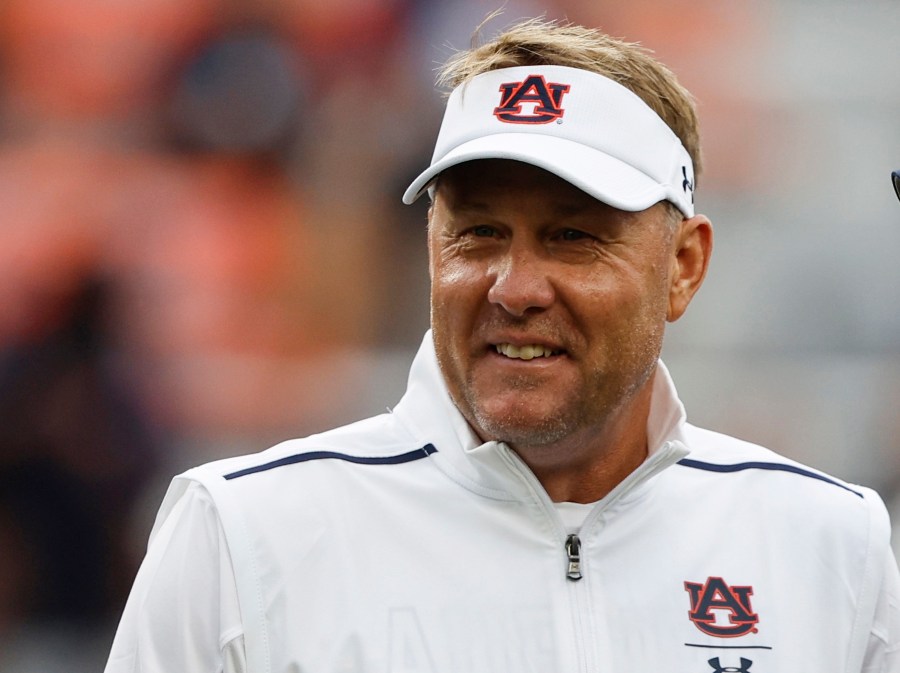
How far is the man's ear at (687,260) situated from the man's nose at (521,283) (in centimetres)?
28

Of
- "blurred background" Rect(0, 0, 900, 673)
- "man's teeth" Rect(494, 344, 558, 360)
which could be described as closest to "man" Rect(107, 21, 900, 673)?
"man's teeth" Rect(494, 344, 558, 360)

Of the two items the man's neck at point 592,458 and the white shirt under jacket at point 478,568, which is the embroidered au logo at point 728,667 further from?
the man's neck at point 592,458

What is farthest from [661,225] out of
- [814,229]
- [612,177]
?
[814,229]

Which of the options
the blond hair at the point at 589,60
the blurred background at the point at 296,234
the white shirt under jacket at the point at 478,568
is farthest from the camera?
the blurred background at the point at 296,234

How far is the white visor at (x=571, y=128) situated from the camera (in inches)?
67.4

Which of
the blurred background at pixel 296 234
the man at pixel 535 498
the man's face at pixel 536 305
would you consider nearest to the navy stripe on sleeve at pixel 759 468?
the man at pixel 535 498

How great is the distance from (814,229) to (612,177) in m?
2.66

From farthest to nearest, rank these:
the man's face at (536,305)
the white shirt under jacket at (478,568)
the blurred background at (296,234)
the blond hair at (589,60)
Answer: the blurred background at (296,234)
the blond hair at (589,60)
the man's face at (536,305)
the white shirt under jacket at (478,568)

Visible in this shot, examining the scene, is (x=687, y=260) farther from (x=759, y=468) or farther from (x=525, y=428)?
(x=525, y=428)

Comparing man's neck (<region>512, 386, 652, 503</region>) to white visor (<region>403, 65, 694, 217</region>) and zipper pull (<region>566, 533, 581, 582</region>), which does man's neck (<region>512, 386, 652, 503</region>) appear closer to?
zipper pull (<region>566, 533, 581, 582</region>)

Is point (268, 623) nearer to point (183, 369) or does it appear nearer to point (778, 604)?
point (778, 604)

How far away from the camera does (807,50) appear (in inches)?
167

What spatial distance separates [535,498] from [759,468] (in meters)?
0.41

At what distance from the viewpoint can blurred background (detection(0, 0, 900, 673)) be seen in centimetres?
367
